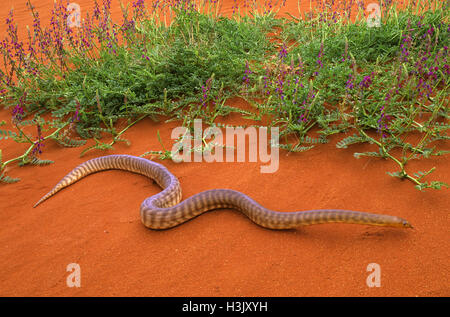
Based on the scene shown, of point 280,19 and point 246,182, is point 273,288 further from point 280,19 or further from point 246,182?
point 280,19

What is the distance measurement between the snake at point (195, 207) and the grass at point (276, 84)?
16.7 inches

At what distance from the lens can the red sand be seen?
8.30 ft

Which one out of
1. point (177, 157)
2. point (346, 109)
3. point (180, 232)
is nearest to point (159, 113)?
point (177, 157)

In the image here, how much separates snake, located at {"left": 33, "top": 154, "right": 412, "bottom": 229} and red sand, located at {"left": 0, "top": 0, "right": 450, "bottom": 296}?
0.09m

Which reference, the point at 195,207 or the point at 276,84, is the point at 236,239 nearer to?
the point at 195,207

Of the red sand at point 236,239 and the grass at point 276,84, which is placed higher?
the grass at point 276,84

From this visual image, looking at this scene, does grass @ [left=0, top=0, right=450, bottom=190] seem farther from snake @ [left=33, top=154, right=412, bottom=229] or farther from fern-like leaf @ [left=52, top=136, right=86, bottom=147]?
snake @ [left=33, top=154, right=412, bottom=229]

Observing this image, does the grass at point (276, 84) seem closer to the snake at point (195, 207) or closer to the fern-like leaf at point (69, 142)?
the fern-like leaf at point (69, 142)

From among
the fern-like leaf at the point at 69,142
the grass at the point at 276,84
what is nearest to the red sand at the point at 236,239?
the grass at the point at 276,84

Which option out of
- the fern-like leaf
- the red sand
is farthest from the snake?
the fern-like leaf

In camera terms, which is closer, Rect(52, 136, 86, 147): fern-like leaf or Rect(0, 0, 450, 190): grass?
Rect(0, 0, 450, 190): grass

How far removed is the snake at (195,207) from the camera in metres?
2.80

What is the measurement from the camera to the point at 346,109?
4.13 m

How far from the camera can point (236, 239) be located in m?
2.97
